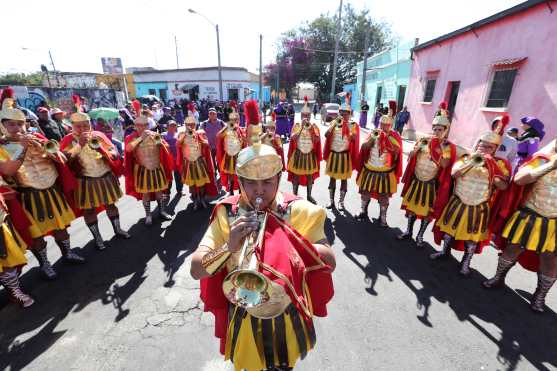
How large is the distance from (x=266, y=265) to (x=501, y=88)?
11.7m

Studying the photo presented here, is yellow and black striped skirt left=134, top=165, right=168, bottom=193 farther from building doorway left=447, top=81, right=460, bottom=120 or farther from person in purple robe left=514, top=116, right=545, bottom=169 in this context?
building doorway left=447, top=81, right=460, bottom=120

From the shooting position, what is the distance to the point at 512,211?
3.30m

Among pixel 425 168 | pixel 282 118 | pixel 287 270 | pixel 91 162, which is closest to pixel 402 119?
pixel 282 118

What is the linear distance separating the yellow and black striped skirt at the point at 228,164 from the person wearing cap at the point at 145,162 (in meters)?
1.35

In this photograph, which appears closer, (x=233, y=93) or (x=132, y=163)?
(x=132, y=163)

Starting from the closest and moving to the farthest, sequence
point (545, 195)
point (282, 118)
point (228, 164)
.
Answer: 1. point (545, 195)
2. point (228, 164)
3. point (282, 118)

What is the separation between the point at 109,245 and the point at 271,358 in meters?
4.17

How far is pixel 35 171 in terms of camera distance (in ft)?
11.5

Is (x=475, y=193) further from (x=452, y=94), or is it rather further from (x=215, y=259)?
(x=452, y=94)

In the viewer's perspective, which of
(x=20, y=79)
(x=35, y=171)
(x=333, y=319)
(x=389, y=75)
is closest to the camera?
(x=333, y=319)

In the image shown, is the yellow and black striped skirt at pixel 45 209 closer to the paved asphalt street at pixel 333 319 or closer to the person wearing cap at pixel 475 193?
the paved asphalt street at pixel 333 319

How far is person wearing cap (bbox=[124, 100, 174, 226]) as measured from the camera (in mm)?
4828

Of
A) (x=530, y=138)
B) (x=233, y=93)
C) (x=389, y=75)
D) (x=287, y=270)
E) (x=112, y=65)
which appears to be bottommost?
(x=287, y=270)

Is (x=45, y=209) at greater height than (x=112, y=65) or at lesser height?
lesser
